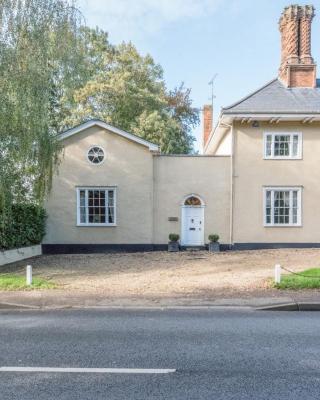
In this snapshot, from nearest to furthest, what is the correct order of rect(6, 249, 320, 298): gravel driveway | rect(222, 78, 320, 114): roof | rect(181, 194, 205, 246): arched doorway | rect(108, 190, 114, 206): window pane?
rect(6, 249, 320, 298): gravel driveway < rect(222, 78, 320, 114): roof < rect(108, 190, 114, 206): window pane < rect(181, 194, 205, 246): arched doorway

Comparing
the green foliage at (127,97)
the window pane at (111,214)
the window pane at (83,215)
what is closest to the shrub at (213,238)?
the window pane at (111,214)

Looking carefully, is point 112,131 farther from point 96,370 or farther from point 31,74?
point 96,370

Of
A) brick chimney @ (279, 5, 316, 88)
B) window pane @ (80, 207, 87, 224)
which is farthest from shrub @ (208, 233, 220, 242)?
brick chimney @ (279, 5, 316, 88)

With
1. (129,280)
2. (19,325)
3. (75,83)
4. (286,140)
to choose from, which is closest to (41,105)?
(75,83)

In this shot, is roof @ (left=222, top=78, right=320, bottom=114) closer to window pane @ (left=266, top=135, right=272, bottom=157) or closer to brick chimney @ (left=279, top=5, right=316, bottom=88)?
brick chimney @ (left=279, top=5, right=316, bottom=88)

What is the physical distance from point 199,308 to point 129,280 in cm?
357

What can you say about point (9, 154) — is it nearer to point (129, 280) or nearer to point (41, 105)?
point (41, 105)

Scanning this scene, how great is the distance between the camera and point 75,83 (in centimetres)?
1288

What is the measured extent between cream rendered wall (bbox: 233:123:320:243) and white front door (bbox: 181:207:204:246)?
5.65 ft

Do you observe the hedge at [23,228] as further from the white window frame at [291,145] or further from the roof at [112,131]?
the white window frame at [291,145]

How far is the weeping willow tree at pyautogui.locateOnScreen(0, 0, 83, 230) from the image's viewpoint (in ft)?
38.1

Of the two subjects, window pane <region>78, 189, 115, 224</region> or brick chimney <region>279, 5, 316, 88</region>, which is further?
brick chimney <region>279, 5, 316, 88</region>

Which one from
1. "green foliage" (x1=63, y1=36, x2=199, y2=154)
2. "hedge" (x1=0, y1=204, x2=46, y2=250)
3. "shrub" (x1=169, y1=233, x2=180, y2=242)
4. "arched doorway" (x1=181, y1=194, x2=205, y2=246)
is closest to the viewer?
"hedge" (x1=0, y1=204, x2=46, y2=250)

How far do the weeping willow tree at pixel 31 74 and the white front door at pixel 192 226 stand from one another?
28.9 ft
